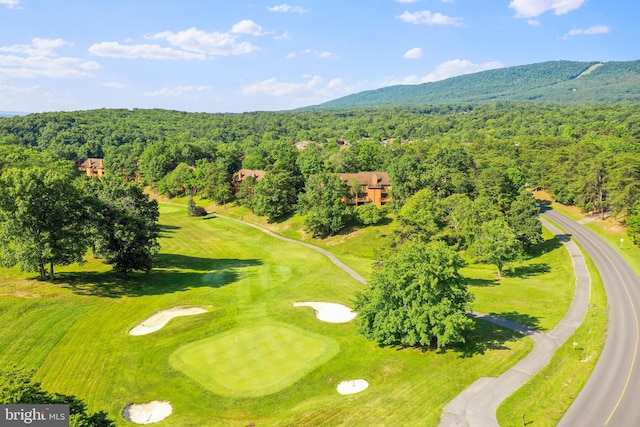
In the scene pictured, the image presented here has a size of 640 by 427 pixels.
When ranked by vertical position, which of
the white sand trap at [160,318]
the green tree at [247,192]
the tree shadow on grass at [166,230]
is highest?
the green tree at [247,192]

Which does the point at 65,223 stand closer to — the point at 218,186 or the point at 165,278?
the point at 165,278

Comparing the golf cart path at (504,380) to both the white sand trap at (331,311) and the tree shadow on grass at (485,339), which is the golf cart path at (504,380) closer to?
the tree shadow on grass at (485,339)

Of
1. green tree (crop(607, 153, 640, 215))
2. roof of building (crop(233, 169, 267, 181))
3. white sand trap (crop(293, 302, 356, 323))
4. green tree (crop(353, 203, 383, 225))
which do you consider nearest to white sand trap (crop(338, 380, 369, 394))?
white sand trap (crop(293, 302, 356, 323))

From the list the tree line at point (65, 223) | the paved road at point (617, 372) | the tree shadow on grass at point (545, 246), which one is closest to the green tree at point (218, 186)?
the tree line at point (65, 223)

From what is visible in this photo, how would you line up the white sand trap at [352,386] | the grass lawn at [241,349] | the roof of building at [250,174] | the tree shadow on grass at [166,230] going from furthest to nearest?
the roof of building at [250,174]
the tree shadow on grass at [166,230]
the white sand trap at [352,386]
the grass lawn at [241,349]

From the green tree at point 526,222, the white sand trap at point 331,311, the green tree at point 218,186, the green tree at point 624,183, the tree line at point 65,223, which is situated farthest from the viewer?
the green tree at point 218,186

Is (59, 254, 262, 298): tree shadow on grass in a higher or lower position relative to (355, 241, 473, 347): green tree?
lower

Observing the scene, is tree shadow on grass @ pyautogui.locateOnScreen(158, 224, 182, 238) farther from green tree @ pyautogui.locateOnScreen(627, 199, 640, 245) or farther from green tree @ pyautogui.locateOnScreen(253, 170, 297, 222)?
green tree @ pyautogui.locateOnScreen(627, 199, 640, 245)

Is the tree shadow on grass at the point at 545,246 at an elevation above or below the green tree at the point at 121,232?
below
